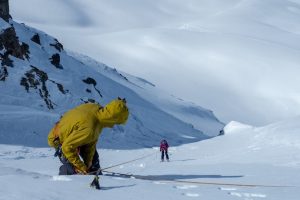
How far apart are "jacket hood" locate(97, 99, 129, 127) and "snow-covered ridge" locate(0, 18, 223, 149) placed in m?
26.6

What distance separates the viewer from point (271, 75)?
188 metres

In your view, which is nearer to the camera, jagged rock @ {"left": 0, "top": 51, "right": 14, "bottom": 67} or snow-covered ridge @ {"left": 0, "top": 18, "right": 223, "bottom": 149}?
snow-covered ridge @ {"left": 0, "top": 18, "right": 223, "bottom": 149}

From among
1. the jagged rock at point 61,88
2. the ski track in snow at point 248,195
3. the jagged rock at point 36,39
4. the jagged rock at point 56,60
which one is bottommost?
the ski track in snow at point 248,195

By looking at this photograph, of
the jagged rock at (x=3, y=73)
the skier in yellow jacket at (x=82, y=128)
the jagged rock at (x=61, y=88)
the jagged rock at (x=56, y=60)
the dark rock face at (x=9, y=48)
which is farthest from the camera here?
the jagged rock at (x=56, y=60)

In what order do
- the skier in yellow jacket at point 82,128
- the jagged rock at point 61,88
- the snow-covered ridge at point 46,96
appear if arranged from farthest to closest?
the jagged rock at point 61,88
the snow-covered ridge at point 46,96
the skier in yellow jacket at point 82,128

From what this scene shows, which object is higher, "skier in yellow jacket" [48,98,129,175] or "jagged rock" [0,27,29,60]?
"jagged rock" [0,27,29,60]

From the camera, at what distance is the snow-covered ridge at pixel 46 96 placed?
39562mm

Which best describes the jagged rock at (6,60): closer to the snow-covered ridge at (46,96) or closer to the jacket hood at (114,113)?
→ the snow-covered ridge at (46,96)

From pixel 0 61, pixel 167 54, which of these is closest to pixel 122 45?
pixel 167 54

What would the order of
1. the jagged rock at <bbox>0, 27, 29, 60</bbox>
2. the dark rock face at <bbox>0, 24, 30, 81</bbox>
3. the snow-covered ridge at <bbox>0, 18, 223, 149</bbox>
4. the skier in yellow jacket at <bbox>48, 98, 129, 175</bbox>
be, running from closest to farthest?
the skier in yellow jacket at <bbox>48, 98, 129, 175</bbox>
the snow-covered ridge at <bbox>0, 18, 223, 149</bbox>
the dark rock face at <bbox>0, 24, 30, 81</bbox>
the jagged rock at <bbox>0, 27, 29, 60</bbox>

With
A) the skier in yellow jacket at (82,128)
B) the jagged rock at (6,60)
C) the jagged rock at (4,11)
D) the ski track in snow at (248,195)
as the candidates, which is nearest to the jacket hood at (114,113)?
the skier in yellow jacket at (82,128)

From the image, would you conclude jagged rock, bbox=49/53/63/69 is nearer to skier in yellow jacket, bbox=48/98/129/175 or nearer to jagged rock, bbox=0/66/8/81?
jagged rock, bbox=0/66/8/81

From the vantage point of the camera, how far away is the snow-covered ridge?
39562mm

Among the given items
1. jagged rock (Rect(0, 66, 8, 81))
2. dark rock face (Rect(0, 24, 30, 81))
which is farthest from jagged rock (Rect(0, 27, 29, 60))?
jagged rock (Rect(0, 66, 8, 81))
